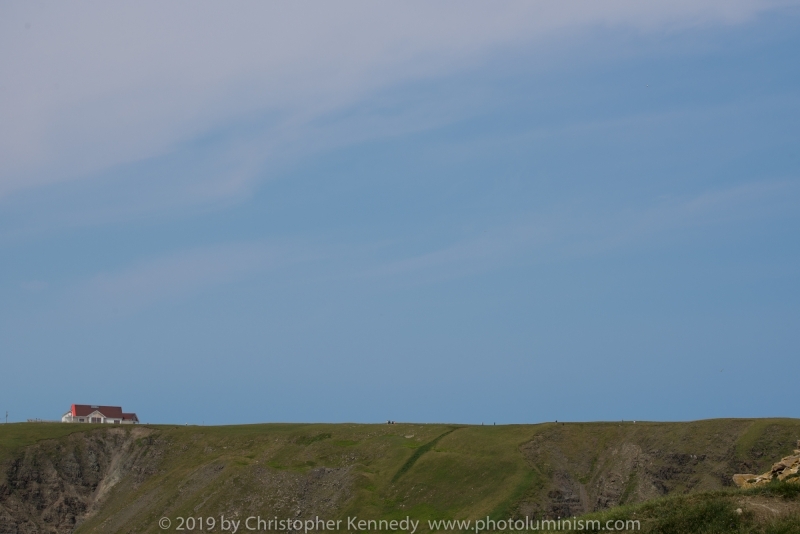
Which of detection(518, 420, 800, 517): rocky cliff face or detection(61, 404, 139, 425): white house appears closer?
detection(518, 420, 800, 517): rocky cliff face

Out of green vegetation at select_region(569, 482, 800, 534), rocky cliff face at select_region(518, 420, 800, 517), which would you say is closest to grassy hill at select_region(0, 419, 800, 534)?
rocky cliff face at select_region(518, 420, 800, 517)

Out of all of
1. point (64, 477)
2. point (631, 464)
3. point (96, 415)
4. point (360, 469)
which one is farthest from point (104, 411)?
point (631, 464)

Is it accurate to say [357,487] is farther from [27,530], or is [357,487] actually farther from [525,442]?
[27,530]

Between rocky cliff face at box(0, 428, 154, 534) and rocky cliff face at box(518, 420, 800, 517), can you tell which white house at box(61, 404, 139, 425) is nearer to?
rocky cliff face at box(0, 428, 154, 534)

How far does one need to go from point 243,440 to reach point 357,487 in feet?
92.5

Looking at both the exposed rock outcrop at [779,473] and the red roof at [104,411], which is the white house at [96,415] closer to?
the red roof at [104,411]

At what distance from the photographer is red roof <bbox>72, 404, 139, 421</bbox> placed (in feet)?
527

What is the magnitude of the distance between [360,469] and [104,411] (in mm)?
75873

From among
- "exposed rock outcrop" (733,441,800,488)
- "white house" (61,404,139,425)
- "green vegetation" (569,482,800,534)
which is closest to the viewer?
"green vegetation" (569,482,800,534)

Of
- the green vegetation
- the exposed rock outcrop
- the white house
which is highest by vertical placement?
the white house

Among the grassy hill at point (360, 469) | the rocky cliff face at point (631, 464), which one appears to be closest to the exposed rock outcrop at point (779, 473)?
the grassy hill at point (360, 469)

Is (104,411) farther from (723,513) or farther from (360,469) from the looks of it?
(723,513)

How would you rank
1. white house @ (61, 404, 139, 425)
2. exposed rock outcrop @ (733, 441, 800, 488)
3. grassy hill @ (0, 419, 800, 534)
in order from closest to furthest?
exposed rock outcrop @ (733, 441, 800, 488)
grassy hill @ (0, 419, 800, 534)
white house @ (61, 404, 139, 425)

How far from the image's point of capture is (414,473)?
338 ft
